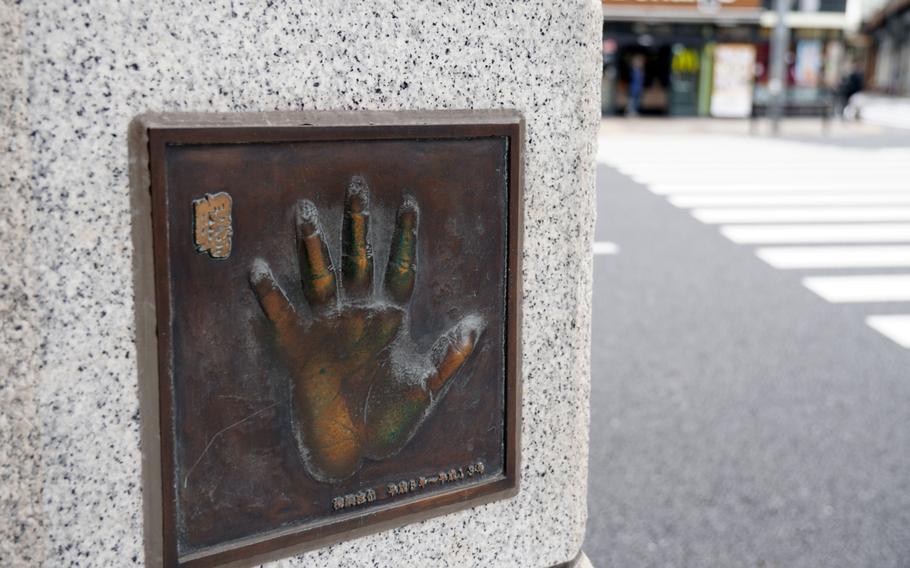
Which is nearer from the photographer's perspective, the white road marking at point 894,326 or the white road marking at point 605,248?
the white road marking at point 894,326

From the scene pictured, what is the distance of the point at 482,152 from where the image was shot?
1.92 meters

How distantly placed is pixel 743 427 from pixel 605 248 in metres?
3.87

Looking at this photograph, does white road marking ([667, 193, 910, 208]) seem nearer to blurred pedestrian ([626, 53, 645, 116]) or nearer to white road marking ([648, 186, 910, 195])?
white road marking ([648, 186, 910, 195])

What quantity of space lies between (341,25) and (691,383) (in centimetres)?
340

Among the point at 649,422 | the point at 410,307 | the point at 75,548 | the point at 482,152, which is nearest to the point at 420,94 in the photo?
the point at 482,152

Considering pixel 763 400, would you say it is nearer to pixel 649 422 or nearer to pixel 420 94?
pixel 649 422

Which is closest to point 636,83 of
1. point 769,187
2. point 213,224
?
point 769,187

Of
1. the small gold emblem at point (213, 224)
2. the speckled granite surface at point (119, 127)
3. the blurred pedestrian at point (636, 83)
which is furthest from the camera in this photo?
the blurred pedestrian at point (636, 83)

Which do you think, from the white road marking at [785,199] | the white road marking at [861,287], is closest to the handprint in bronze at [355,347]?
the white road marking at [861,287]

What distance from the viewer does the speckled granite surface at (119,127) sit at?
1507mm

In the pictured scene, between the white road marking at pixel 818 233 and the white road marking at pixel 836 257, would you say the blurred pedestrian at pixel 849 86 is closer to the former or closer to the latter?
the white road marking at pixel 818 233

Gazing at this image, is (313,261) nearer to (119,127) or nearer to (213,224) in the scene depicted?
(213,224)

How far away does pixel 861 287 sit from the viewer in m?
6.50

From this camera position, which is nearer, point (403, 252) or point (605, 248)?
point (403, 252)
